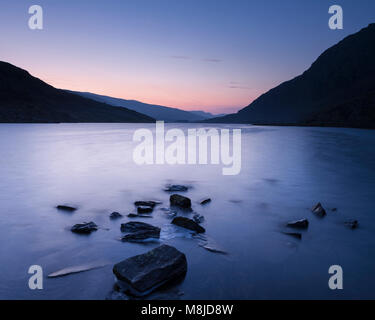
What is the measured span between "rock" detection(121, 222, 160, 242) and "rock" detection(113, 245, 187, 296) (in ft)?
4.61

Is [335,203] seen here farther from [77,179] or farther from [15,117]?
[15,117]

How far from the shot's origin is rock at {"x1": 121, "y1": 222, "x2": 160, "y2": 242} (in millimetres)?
6023

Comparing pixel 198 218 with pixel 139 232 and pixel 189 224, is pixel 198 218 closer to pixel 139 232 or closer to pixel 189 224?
pixel 189 224

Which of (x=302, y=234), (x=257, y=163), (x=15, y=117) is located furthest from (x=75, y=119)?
(x=302, y=234)

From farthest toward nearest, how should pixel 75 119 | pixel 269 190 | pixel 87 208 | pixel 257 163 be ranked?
pixel 75 119 → pixel 257 163 → pixel 269 190 → pixel 87 208

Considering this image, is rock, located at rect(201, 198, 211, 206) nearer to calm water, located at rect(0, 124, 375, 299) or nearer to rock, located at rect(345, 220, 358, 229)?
calm water, located at rect(0, 124, 375, 299)

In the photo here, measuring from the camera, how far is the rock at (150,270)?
4047 mm

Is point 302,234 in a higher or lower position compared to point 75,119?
lower

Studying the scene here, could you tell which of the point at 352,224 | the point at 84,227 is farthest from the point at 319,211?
the point at 84,227

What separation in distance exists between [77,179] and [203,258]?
35.1 feet

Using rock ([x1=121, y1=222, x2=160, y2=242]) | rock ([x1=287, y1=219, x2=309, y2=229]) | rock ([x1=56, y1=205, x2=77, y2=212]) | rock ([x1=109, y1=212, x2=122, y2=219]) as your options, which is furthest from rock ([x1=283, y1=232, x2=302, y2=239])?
rock ([x1=56, y1=205, x2=77, y2=212])

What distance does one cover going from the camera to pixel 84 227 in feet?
21.8

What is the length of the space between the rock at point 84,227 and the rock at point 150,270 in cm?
A: 250
